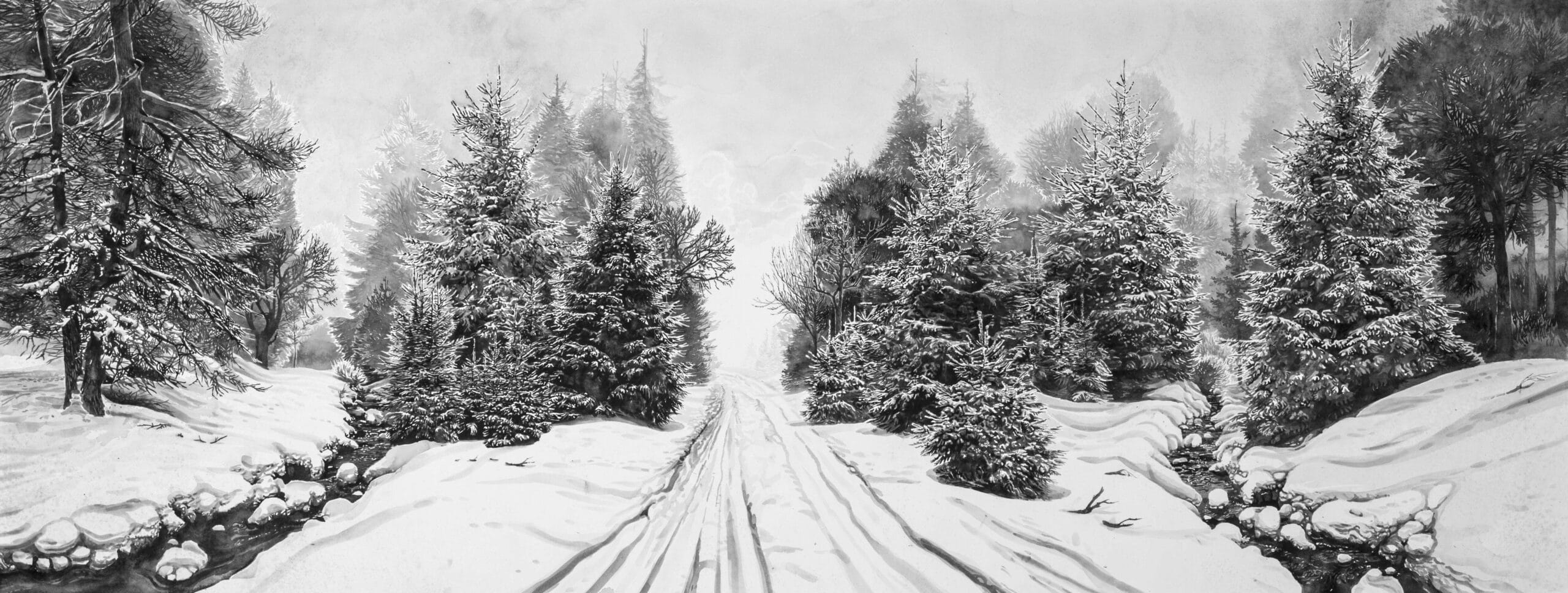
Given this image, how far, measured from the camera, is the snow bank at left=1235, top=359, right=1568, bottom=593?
3701 mm

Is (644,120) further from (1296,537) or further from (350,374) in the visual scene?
(1296,537)

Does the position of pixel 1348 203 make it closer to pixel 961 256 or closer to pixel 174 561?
pixel 961 256

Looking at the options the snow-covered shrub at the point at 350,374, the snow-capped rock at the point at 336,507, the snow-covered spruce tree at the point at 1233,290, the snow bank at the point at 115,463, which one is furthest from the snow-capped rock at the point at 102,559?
the snow-covered spruce tree at the point at 1233,290

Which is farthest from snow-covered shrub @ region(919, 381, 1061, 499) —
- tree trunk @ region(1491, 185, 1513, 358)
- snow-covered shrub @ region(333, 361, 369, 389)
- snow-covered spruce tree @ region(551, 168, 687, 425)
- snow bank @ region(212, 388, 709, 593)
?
snow-covered shrub @ region(333, 361, 369, 389)

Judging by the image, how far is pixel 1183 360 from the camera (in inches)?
196

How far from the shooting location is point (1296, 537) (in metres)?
3.99

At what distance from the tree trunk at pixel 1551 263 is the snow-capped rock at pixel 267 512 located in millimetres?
9576

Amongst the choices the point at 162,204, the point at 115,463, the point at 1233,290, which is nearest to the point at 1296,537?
the point at 1233,290

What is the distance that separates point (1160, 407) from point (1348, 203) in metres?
2.16

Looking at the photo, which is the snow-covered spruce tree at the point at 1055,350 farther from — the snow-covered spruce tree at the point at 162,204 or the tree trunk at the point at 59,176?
the tree trunk at the point at 59,176

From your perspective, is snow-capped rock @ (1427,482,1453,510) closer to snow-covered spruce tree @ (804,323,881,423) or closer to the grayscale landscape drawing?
the grayscale landscape drawing

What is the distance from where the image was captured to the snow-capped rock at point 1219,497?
4.29 m

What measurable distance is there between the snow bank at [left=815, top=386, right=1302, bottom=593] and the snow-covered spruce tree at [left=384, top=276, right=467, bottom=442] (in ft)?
13.8

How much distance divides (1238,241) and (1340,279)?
2.55 ft
